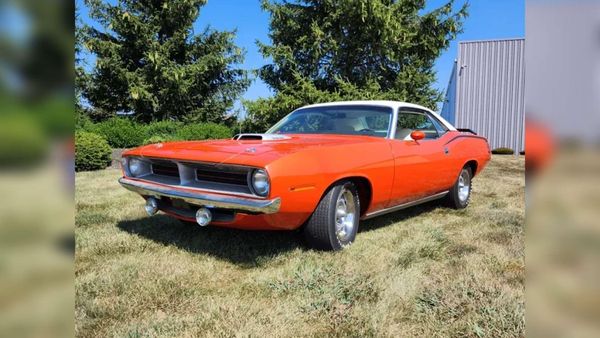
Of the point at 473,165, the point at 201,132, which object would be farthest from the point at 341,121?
the point at 201,132

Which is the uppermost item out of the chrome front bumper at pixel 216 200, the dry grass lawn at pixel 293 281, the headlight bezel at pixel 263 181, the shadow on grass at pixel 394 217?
the headlight bezel at pixel 263 181

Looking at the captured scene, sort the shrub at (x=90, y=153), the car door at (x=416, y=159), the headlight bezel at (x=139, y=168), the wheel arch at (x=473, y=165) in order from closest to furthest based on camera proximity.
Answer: the headlight bezel at (x=139, y=168) → the car door at (x=416, y=159) → the wheel arch at (x=473, y=165) → the shrub at (x=90, y=153)

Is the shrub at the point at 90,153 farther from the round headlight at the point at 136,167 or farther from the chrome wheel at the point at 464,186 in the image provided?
the chrome wheel at the point at 464,186

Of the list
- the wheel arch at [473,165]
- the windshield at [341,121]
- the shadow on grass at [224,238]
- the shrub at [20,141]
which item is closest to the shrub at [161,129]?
the shadow on grass at [224,238]

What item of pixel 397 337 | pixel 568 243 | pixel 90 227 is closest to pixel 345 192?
pixel 397 337

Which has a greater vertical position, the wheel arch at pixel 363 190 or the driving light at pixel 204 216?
the wheel arch at pixel 363 190

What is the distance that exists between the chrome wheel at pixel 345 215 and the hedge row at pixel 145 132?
9251mm

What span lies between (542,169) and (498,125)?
17440mm

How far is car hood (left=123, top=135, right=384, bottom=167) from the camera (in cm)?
318

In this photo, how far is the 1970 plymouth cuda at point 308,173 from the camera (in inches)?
125

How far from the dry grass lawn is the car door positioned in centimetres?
40

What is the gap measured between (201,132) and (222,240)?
31.9ft

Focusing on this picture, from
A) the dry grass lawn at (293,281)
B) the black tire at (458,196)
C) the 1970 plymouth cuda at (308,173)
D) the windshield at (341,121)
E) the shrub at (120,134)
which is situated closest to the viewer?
the dry grass lawn at (293,281)

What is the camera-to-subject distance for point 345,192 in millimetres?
3754
